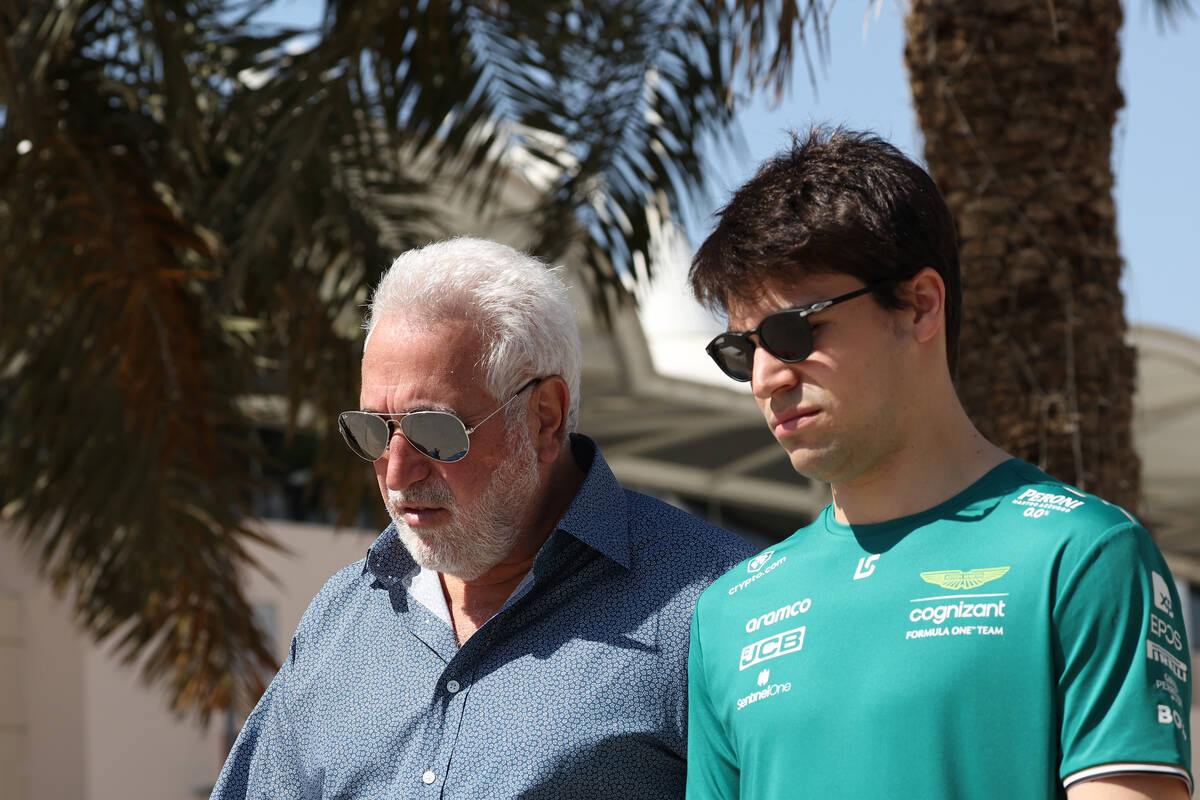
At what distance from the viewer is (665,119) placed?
6316 mm

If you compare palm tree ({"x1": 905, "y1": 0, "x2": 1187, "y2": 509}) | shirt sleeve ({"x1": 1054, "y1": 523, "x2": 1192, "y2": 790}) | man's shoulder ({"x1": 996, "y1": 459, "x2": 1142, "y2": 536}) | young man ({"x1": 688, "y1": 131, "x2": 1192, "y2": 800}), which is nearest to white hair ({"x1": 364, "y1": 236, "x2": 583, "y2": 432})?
young man ({"x1": 688, "y1": 131, "x2": 1192, "y2": 800})

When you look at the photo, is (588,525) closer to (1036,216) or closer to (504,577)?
(504,577)

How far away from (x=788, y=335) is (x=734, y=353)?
0.11m

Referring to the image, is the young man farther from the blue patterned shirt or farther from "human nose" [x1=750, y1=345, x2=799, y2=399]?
the blue patterned shirt

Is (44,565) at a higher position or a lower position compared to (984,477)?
lower

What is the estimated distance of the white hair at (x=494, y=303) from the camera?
252cm

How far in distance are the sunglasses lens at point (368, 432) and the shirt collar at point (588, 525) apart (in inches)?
7.0

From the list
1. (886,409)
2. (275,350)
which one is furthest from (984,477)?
(275,350)

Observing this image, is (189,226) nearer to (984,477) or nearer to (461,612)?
(461,612)

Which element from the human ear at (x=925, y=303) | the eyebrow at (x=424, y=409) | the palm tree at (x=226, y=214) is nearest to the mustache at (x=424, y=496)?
the eyebrow at (x=424, y=409)

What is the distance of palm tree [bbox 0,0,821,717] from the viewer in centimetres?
589

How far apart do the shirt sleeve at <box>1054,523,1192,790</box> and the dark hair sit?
1.36 feet

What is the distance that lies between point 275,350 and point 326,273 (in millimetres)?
643

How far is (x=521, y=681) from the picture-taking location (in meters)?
2.34
